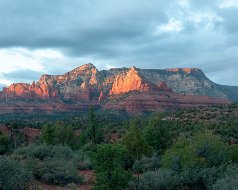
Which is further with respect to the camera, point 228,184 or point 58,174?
point 58,174

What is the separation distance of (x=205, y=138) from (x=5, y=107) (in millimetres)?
162227

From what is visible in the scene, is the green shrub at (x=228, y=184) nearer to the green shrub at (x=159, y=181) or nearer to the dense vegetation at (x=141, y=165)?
the dense vegetation at (x=141, y=165)

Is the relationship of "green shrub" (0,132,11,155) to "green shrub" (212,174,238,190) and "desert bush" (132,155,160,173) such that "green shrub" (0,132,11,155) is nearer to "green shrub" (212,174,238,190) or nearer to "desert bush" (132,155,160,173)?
"desert bush" (132,155,160,173)

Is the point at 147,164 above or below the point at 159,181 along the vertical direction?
below

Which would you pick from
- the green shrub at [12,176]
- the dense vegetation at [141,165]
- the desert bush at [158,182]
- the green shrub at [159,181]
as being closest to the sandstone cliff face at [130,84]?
the dense vegetation at [141,165]

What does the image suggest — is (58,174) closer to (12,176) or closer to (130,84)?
(12,176)

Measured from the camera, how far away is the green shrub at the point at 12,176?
2278 centimetres

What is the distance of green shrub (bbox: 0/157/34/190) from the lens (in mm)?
22781

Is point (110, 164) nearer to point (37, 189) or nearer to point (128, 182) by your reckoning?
point (128, 182)

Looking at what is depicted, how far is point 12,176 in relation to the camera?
23078mm

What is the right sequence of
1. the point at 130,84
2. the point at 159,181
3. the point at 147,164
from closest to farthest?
the point at 159,181 < the point at 147,164 < the point at 130,84

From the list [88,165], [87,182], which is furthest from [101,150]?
[88,165]

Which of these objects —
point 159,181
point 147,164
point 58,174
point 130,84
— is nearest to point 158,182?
point 159,181

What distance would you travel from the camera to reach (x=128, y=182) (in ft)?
84.3
